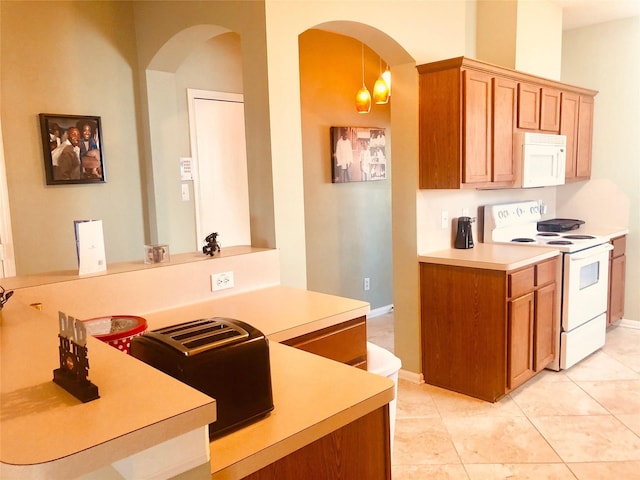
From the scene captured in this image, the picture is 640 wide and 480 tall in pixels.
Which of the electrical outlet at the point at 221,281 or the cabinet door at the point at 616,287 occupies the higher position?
the electrical outlet at the point at 221,281

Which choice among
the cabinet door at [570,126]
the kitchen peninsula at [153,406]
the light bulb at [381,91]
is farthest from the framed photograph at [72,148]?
the cabinet door at [570,126]

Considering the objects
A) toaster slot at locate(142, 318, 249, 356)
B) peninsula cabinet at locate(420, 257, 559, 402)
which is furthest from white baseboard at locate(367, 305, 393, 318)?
toaster slot at locate(142, 318, 249, 356)

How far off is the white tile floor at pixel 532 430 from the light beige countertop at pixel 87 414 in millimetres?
1870

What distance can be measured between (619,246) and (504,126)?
1.89 m

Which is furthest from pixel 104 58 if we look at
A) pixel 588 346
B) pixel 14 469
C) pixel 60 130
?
pixel 588 346

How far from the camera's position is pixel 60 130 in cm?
303

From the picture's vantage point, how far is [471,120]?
3.19 m

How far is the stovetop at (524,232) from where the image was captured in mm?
3757

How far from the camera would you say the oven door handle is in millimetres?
3557

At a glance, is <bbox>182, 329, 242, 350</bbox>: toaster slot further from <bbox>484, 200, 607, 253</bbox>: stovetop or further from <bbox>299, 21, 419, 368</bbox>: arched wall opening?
<bbox>484, 200, 607, 253</bbox>: stovetop

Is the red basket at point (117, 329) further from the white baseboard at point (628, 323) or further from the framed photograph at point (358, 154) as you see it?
the white baseboard at point (628, 323)

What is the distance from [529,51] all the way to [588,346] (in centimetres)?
231

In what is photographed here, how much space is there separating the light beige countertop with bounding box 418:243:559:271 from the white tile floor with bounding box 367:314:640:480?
0.88 m

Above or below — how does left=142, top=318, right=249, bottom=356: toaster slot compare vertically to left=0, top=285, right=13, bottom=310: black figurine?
below
